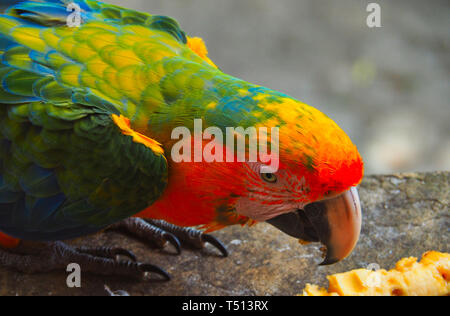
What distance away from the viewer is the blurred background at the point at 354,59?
376 cm

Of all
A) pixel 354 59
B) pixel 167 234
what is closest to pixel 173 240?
pixel 167 234

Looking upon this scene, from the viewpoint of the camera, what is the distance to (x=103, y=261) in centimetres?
199

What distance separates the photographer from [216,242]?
208 cm

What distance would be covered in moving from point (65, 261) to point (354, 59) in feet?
10.3

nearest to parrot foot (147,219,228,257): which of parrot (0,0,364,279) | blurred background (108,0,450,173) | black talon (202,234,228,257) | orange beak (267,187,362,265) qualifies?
black talon (202,234,228,257)

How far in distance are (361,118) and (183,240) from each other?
2.23 metres

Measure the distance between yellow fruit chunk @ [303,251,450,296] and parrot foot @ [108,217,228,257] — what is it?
0.64m

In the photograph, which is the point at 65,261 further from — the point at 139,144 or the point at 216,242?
the point at 139,144

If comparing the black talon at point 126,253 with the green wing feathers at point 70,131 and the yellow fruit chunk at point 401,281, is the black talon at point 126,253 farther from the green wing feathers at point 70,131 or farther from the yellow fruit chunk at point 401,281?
the yellow fruit chunk at point 401,281

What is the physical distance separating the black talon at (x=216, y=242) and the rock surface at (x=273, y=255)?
0.03 meters

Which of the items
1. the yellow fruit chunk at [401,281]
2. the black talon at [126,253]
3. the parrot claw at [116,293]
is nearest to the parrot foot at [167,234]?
the black talon at [126,253]
